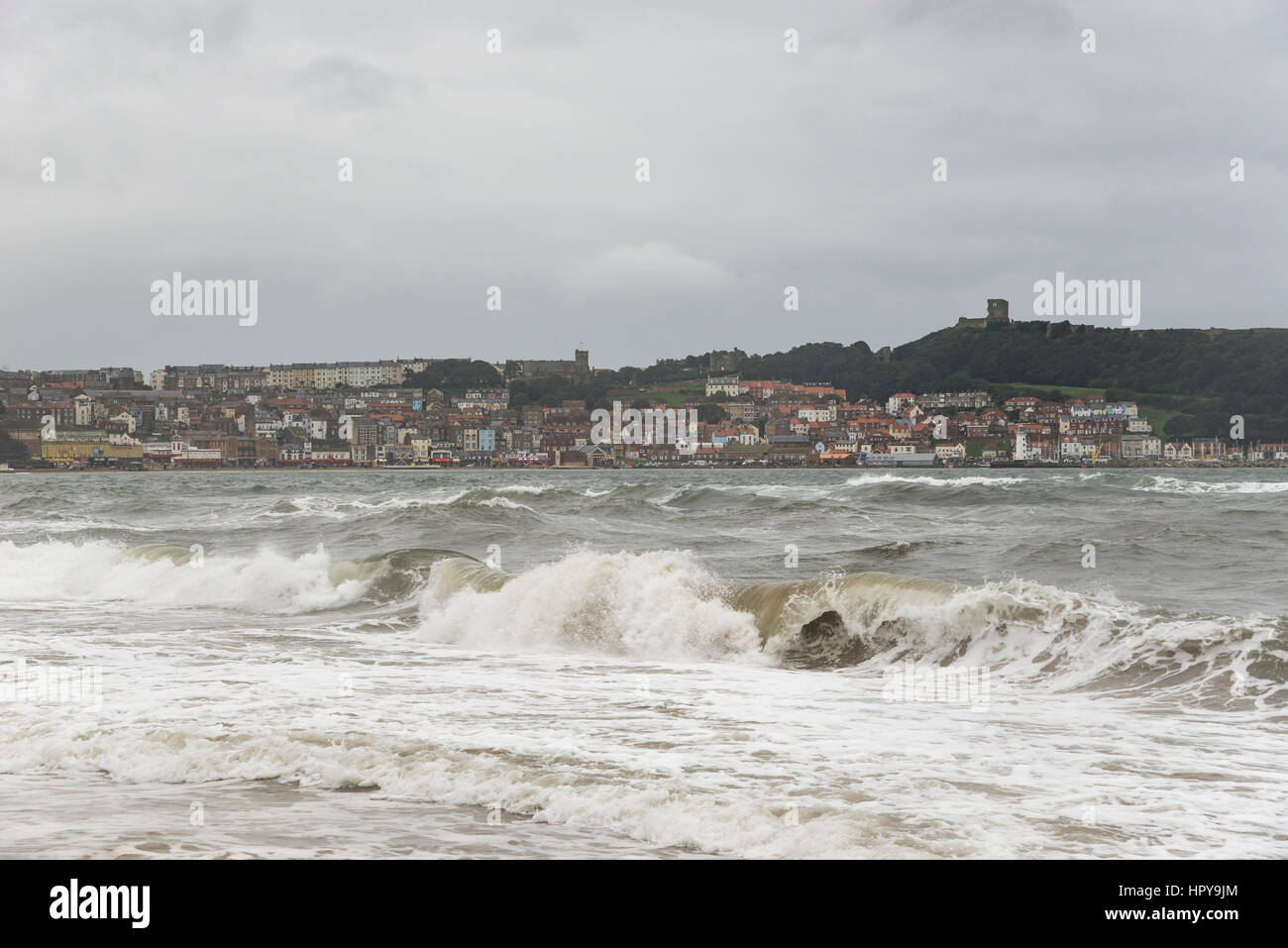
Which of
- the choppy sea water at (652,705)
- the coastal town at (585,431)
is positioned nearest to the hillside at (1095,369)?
the coastal town at (585,431)

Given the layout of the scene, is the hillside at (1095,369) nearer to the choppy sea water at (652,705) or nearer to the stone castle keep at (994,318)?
the stone castle keep at (994,318)

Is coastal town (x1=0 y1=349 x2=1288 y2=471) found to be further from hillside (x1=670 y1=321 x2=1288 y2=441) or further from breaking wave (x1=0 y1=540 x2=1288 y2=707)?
breaking wave (x1=0 y1=540 x2=1288 y2=707)

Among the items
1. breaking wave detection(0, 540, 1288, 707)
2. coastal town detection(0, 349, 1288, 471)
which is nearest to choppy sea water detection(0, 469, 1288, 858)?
breaking wave detection(0, 540, 1288, 707)

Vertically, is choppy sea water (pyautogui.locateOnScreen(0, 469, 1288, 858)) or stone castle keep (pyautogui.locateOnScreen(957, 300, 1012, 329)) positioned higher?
stone castle keep (pyautogui.locateOnScreen(957, 300, 1012, 329))

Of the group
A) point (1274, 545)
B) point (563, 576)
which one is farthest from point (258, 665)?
point (1274, 545)

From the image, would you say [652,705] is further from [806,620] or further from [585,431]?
[585,431]
